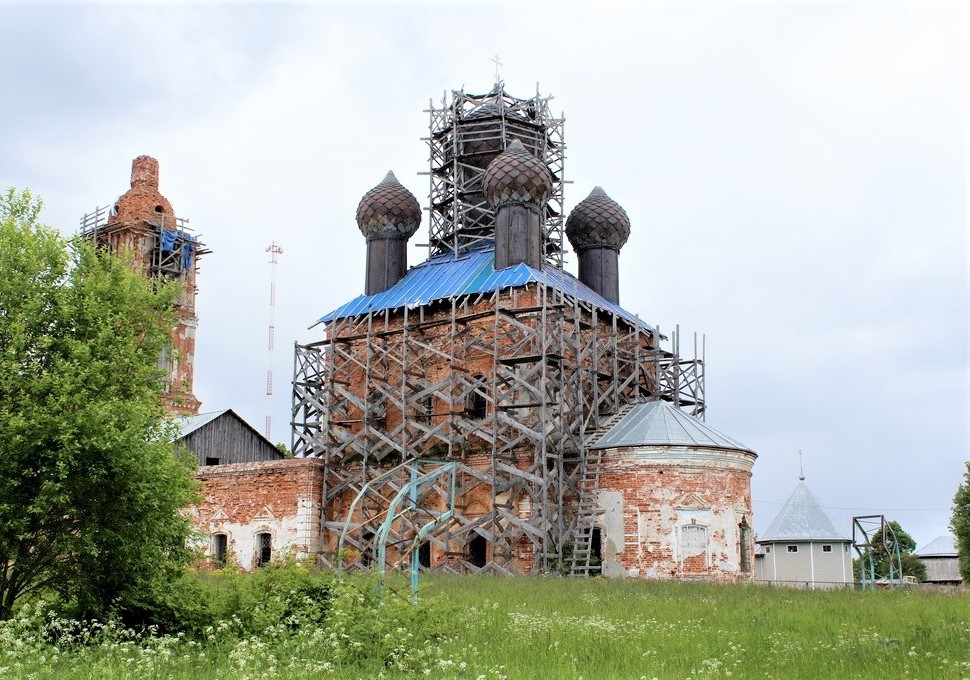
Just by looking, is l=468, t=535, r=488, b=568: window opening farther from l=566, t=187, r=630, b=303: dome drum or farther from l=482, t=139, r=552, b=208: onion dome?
l=482, t=139, r=552, b=208: onion dome

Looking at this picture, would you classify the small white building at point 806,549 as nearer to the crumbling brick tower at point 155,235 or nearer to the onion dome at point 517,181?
the onion dome at point 517,181

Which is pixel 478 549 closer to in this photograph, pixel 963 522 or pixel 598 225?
pixel 598 225

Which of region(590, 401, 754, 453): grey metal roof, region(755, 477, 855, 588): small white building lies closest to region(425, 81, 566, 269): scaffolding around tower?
region(590, 401, 754, 453): grey metal roof

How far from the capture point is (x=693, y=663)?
1093 centimetres

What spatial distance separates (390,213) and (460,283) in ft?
12.9

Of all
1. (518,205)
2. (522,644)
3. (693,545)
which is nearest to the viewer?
(522,644)

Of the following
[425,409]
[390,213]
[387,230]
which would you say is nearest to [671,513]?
[425,409]

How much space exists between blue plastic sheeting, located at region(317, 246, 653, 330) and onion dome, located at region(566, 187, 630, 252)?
158cm

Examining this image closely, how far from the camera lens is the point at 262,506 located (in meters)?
28.9

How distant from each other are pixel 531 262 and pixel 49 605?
56.0ft

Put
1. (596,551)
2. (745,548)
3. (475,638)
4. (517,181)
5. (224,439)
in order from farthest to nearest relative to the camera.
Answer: (224,439) → (517,181) → (745,548) → (596,551) → (475,638)

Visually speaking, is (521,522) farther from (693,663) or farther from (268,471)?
(693,663)

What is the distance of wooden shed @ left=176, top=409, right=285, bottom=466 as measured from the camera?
3272cm

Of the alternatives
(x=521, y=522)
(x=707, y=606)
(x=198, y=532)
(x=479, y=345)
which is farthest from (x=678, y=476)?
(x=198, y=532)
